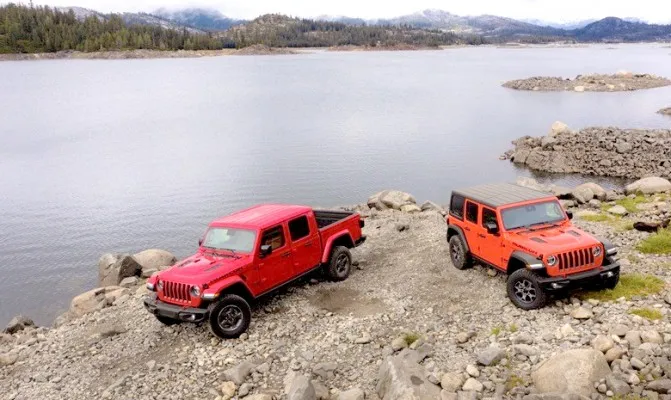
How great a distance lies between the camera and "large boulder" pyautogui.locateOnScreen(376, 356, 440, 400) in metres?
8.95

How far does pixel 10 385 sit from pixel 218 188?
75.1 ft

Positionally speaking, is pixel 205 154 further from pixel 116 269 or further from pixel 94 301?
pixel 94 301

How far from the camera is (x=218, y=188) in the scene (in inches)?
1351

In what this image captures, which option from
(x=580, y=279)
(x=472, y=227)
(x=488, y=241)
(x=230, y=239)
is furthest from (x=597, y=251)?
(x=230, y=239)

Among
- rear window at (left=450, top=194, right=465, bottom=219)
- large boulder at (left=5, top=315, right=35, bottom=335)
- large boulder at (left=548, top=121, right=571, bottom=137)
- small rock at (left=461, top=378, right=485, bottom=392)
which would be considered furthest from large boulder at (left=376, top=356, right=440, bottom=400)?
large boulder at (left=548, top=121, right=571, bottom=137)

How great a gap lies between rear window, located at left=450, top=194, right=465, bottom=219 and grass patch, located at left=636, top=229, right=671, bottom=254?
17.4ft

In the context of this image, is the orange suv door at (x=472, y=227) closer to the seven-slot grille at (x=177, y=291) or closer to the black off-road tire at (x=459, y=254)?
the black off-road tire at (x=459, y=254)

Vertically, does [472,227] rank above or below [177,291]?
above

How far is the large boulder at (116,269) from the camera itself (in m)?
19.5

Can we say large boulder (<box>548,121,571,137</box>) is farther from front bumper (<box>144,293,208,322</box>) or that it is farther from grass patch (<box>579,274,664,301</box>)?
front bumper (<box>144,293,208,322</box>)

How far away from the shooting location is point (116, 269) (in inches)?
773

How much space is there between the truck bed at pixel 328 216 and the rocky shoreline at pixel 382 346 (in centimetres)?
172

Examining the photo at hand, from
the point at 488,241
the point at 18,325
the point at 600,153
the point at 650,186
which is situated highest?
the point at 488,241

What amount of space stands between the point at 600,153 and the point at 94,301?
34.9 metres
